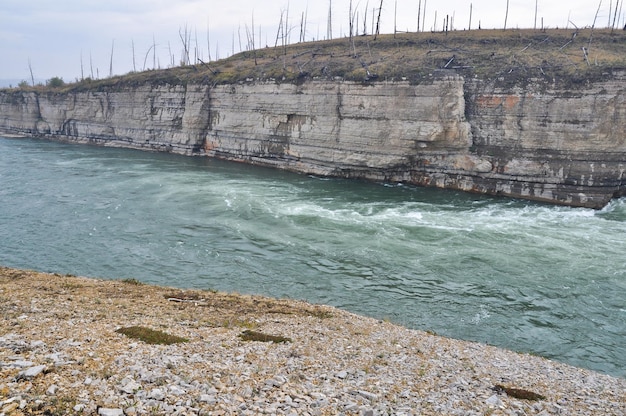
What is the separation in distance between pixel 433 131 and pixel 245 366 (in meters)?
32.9

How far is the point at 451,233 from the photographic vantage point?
1099 inches

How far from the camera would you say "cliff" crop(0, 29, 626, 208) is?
115 ft

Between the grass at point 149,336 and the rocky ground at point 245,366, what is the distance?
2.9 inches

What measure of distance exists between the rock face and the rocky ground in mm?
25984

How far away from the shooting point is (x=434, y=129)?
39562 mm

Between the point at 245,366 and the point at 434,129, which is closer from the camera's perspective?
the point at 245,366

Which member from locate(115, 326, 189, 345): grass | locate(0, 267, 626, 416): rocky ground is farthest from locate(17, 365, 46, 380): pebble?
locate(115, 326, 189, 345): grass

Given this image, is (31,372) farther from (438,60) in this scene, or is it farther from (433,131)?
(438,60)

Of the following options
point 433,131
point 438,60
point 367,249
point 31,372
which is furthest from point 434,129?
point 31,372

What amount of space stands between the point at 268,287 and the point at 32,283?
357 inches

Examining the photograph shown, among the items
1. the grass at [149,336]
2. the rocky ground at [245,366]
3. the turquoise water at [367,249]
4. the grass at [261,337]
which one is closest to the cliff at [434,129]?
the turquoise water at [367,249]

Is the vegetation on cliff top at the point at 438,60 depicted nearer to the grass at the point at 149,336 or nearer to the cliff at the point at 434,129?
the cliff at the point at 434,129

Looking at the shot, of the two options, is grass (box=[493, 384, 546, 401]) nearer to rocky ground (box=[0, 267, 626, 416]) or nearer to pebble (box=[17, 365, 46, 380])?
rocky ground (box=[0, 267, 626, 416])

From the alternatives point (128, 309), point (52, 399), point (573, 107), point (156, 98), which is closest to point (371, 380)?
point (52, 399)
